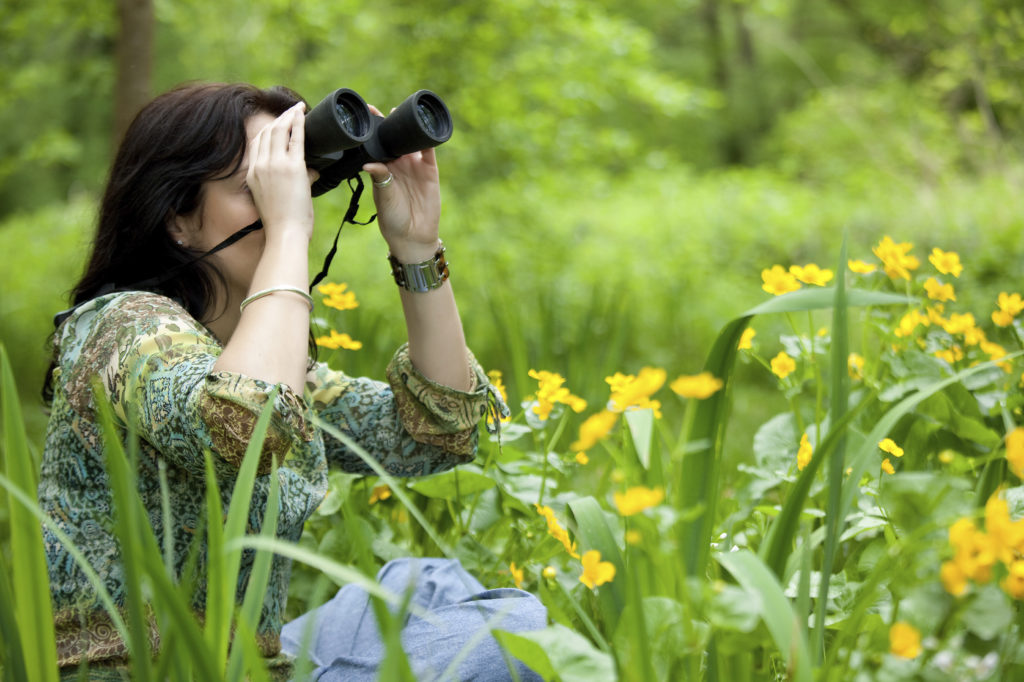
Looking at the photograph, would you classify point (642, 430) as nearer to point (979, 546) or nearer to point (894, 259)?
point (979, 546)

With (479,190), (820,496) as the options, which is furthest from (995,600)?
(479,190)

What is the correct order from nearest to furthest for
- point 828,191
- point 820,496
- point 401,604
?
point 401,604
point 820,496
point 828,191

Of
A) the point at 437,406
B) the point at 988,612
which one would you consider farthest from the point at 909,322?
the point at 988,612

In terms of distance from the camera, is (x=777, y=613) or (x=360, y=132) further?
(x=360, y=132)

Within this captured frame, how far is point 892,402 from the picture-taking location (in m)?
1.61

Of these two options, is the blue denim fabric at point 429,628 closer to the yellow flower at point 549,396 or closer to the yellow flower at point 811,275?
the yellow flower at point 549,396

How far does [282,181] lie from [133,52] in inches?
90.4

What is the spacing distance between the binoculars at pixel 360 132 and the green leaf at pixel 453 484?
0.51m

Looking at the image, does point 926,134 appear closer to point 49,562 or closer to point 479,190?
point 479,190

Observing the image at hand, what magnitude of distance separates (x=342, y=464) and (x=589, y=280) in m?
4.30

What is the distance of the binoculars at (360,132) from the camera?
50.0 inches

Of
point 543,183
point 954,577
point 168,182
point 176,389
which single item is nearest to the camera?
point 954,577

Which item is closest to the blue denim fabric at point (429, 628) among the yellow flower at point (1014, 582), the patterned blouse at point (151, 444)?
the patterned blouse at point (151, 444)

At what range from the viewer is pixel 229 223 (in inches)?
51.7
